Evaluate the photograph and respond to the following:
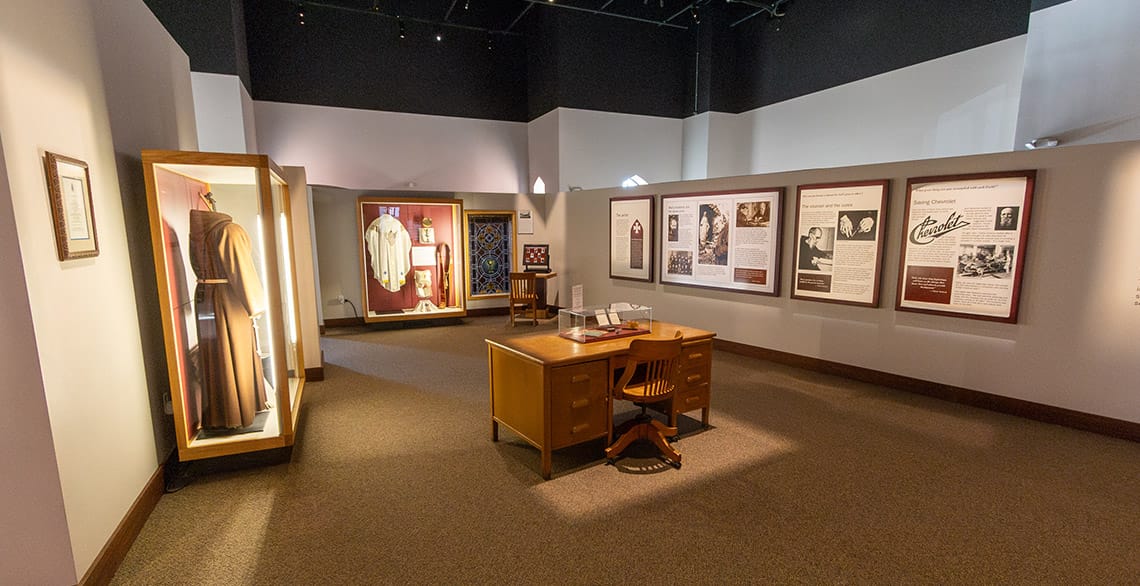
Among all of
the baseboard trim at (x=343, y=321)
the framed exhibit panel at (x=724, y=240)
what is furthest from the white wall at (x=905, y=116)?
the baseboard trim at (x=343, y=321)

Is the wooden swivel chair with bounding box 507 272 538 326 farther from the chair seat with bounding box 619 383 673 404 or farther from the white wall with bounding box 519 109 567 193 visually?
the chair seat with bounding box 619 383 673 404

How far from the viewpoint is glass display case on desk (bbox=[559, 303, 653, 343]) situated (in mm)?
3588

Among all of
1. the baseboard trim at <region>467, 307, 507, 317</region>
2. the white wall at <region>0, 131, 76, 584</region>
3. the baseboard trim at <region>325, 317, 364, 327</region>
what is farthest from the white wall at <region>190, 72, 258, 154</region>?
the white wall at <region>0, 131, 76, 584</region>

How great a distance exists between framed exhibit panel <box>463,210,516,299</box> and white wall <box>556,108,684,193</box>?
1473 millimetres

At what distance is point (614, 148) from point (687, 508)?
26.4 ft

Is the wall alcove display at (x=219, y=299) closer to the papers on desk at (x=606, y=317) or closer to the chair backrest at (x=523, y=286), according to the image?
the papers on desk at (x=606, y=317)

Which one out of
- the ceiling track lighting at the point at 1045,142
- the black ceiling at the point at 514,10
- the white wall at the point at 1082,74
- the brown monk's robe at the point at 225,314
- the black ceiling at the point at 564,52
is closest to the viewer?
the brown monk's robe at the point at 225,314

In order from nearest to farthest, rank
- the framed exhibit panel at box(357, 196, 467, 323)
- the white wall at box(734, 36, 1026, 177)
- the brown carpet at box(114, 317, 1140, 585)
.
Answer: the brown carpet at box(114, 317, 1140, 585)
the white wall at box(734, 36, 1026, 177)
the framed exhibit panel at box(357, 196, 467, 323)

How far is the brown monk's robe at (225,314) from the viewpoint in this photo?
116 inches

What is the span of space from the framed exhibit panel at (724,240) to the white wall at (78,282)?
18.4ft

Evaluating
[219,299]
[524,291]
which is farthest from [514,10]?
[219,299]

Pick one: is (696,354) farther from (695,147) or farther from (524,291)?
(695,147)

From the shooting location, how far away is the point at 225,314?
301 centimetres

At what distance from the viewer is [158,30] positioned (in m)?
3.39
